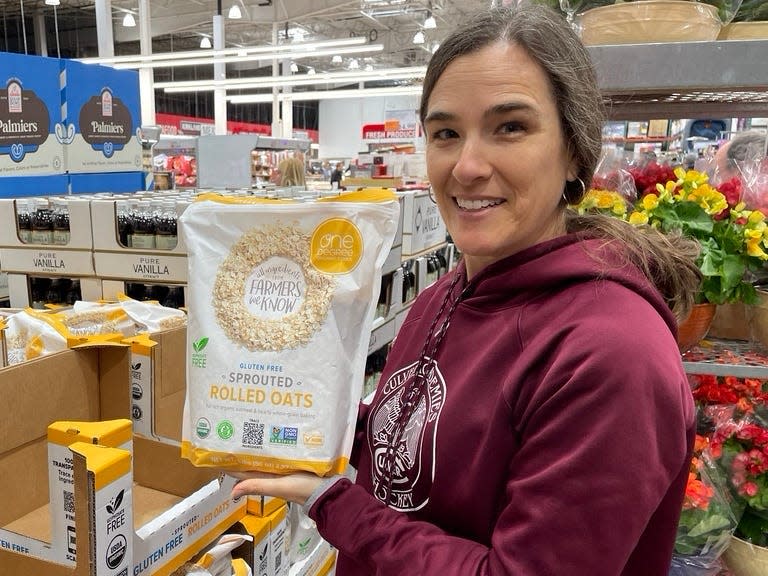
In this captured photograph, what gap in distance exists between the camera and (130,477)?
3.73ft

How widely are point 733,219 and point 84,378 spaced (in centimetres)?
154

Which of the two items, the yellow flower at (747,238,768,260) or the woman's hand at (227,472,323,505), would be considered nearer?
the woman's hand at (227,472,323,505)

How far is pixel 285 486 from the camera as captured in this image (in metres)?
1.02

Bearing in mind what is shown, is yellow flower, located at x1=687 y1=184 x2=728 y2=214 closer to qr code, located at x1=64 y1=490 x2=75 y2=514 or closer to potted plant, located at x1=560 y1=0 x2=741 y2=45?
potted plant, located at x1=560 y1=0 x2=741 y2=45

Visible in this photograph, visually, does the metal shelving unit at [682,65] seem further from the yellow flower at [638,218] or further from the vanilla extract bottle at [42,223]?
the vanilla extract bottle at [42,223]

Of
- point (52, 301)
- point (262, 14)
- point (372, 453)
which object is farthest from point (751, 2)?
point (262, 14)

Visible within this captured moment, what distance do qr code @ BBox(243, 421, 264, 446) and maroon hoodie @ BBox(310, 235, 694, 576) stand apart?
5.9 inches

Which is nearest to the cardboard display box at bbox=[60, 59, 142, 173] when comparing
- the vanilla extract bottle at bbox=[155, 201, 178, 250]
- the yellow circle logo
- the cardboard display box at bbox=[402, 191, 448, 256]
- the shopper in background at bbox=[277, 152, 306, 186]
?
the vanilla extract bottle at bbox=[155, 201, 178, 250]

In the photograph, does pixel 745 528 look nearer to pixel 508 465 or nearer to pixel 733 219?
pixel 733 219

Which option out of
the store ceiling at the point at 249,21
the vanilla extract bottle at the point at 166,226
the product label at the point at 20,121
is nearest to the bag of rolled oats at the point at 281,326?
the vanilla extract bottle at the point at 166,226

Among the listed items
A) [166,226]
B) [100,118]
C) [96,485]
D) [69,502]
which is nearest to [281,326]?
[96,485]

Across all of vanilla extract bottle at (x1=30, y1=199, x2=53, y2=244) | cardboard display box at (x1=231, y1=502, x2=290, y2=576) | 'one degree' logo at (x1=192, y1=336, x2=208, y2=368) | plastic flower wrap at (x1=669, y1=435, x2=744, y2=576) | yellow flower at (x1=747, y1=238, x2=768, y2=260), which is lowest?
cardboard display box at (x1=231, y1=502, x2=290, y2=576)

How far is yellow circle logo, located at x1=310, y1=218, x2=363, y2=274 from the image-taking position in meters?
1.06

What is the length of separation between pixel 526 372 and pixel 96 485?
30.2 inches
